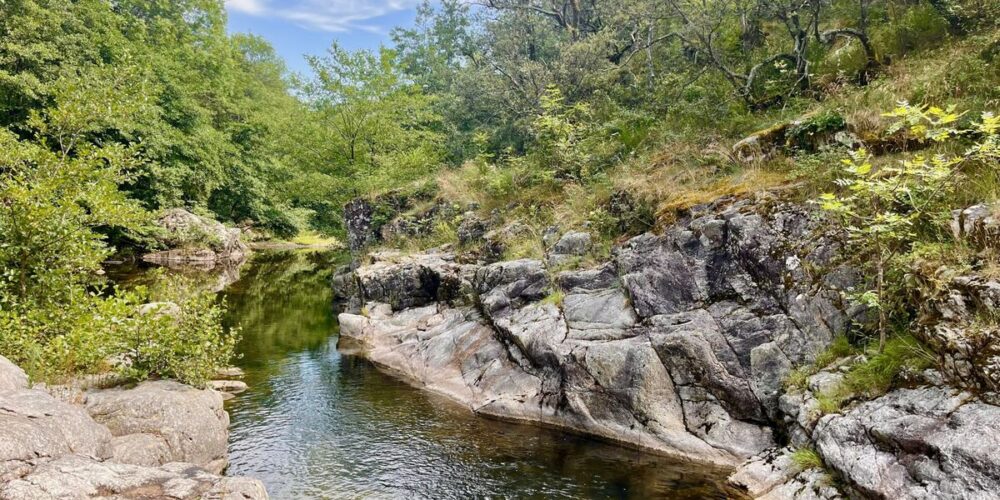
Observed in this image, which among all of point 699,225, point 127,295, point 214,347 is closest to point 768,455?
point 699,225

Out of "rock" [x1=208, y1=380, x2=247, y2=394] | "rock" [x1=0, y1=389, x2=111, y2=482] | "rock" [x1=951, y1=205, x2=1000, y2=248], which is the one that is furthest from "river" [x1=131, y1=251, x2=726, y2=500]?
"rock" [x1=951, y1=205, x2=1000, y2=248]

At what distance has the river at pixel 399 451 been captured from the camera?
8781 mm

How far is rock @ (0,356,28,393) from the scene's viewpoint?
7.21 metres

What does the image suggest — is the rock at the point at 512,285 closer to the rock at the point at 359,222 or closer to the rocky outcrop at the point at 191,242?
the rock at the point at 359,222

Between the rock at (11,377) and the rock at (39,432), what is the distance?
0.17 meters

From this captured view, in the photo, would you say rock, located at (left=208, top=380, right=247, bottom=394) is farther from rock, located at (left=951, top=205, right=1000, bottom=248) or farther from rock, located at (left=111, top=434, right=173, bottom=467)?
rock, located at (left=951, top=205, right=1000, bottom=248)

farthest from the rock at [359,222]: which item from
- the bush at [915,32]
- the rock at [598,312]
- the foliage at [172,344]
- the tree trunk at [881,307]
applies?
the tree trunk at [881,307]

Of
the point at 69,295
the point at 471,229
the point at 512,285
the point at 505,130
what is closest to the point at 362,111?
the point at 505,130

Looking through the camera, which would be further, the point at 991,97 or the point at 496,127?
the point at 496,127

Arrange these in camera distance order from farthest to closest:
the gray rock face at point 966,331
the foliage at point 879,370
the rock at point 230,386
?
the rock at point 230,386 < the foliage at point 879,370 < the gray rock face at point 966,331

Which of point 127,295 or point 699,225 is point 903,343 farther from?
point 127,295

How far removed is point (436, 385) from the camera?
13.9 m

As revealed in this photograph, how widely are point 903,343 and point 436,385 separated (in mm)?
9776

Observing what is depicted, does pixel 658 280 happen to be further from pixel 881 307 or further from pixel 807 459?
pixel 807 459
